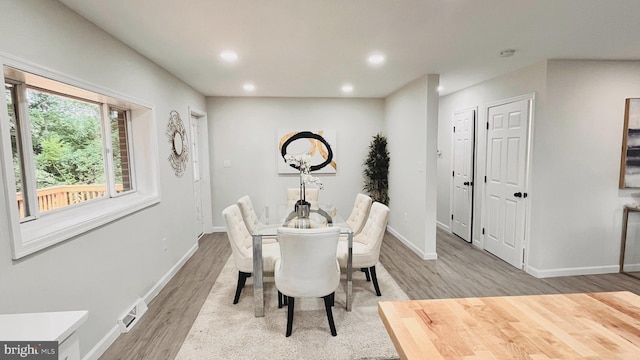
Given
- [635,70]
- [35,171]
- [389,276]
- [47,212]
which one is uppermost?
[635,70]

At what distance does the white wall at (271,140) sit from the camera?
530cm

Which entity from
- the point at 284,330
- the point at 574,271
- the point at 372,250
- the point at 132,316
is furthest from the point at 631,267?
the point at 132,316

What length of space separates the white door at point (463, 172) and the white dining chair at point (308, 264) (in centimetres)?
322

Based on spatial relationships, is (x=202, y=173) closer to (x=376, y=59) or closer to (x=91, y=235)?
(x=91, y=235)

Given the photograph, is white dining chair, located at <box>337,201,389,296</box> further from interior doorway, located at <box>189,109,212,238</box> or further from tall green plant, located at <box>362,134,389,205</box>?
interior doorway, located at <box>189,109,212,238</box>

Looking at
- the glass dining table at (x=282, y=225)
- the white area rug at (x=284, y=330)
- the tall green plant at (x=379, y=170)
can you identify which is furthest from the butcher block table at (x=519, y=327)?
the tall green plant at (x=379, y=170)

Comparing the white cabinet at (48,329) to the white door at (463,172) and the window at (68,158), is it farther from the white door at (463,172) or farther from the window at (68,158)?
the white door at (463,172)

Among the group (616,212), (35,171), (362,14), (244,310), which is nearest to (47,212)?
(35,171)

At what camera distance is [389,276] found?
3.46 metres

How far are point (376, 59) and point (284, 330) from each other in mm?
2734

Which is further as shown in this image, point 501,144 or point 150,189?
point 501,144

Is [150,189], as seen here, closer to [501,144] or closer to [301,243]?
[301,243]

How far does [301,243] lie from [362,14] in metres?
1.68

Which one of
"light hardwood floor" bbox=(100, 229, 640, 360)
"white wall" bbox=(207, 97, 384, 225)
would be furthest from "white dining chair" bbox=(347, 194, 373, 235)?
"white wall" bbox=(207, 97, 384, 225)
